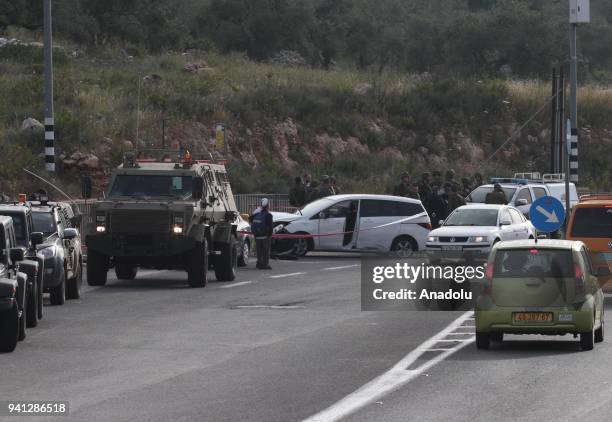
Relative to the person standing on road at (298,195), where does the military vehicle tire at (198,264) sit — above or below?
below

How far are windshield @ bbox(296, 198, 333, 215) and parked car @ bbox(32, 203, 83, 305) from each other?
12.0 meters

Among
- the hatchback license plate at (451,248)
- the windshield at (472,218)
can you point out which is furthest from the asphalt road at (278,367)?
the windshield at (472,218)

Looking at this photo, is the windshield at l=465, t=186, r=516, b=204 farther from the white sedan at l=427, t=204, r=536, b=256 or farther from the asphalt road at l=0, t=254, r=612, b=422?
the asphalt road at l=0, t=254, r=612, b=422

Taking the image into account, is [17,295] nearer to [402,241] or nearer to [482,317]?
[482,317]

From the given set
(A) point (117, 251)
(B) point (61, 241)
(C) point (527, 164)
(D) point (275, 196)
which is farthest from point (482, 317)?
(C) point (527, 164)

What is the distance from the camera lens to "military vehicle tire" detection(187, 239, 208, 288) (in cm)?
2788

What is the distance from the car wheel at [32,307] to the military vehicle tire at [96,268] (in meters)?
7.77

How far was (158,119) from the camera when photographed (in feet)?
190

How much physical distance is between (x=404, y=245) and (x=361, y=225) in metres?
1.26

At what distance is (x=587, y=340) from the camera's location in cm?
1750

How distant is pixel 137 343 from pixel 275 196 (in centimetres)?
2853

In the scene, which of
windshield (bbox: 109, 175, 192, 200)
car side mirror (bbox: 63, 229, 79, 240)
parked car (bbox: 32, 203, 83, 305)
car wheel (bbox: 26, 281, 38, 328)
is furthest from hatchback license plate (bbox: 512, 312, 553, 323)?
windshield (bbox: 109, 175, 192, 200)

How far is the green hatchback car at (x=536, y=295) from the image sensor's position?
57.1ft

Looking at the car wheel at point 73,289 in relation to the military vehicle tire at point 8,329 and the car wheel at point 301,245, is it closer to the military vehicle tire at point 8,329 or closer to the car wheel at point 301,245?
the military vehicle tire at point 8,329
